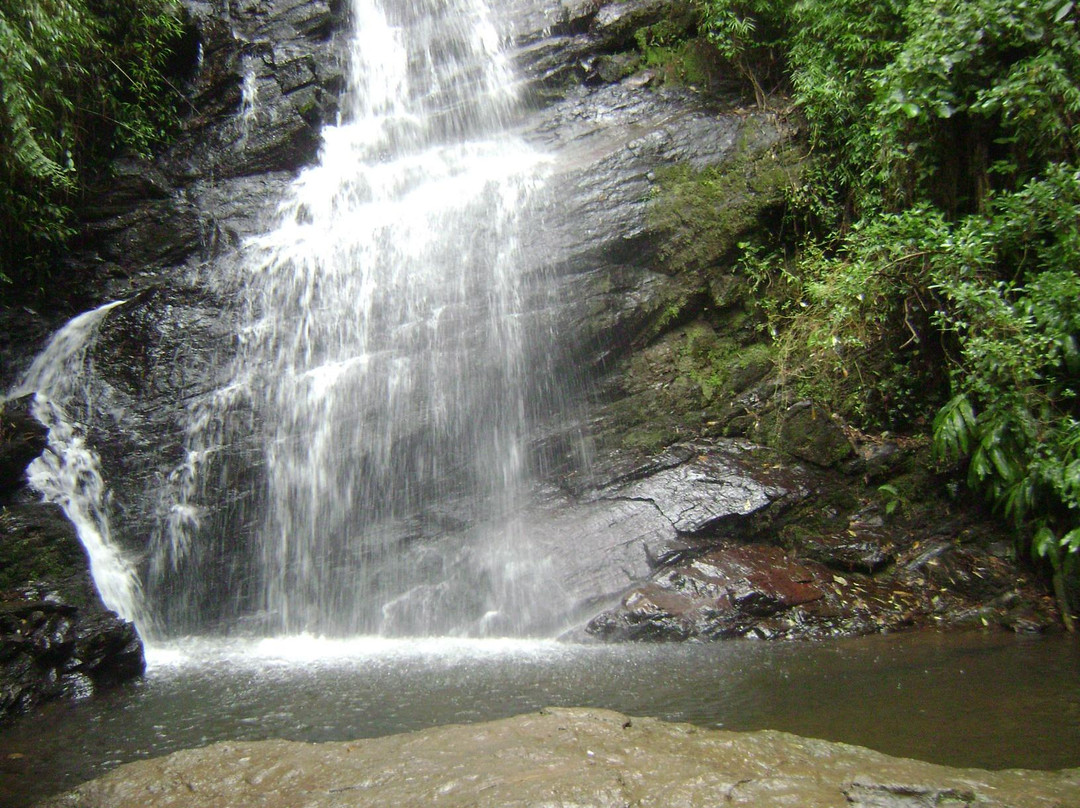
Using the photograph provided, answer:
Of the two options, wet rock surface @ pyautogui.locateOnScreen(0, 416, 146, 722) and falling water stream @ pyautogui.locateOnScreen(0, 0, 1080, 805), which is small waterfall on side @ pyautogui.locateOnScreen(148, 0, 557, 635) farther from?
wet rock surface @ pyautogui.locateOnScreen(0, 416, 146, 722)

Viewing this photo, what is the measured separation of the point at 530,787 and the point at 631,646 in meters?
3.21

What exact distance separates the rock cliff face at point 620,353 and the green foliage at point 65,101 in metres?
0.46

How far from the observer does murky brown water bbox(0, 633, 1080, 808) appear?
3.66 meters

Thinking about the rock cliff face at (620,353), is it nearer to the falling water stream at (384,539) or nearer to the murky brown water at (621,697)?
the falling water stream at (384,539)

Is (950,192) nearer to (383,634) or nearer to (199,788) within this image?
(383,634)

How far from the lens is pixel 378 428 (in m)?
7.84

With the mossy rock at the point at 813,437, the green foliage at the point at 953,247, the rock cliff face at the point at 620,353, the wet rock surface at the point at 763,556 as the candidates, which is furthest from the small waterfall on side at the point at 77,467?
the green foliage at the point at 953,247

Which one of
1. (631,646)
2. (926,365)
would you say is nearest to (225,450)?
(631,646)

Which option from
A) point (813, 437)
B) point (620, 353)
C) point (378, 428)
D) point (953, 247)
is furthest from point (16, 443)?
point (953, 247)

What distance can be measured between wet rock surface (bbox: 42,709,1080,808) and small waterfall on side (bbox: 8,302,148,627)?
4.37 metres

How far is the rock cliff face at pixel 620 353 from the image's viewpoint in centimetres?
632

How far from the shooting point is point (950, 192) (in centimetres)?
694

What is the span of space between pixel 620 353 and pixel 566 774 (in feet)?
18.6

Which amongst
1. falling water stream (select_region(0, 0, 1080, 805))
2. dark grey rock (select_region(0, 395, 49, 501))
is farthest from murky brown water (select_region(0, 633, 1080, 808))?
dark grey rock (select_region(0, 395, 49, 501))
